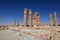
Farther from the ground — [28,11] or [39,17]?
[28,11]

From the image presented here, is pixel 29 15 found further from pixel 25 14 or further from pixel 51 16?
pixel 51 16

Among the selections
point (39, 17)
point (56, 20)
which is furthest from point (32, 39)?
point (56, 20)

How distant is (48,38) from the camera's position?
31.5 feet

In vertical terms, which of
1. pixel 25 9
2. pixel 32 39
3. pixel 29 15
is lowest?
pixel 32 39

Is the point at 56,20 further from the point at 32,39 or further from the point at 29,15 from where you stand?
the point at 32,39

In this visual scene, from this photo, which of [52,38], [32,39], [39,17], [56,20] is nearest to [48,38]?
[52,38]

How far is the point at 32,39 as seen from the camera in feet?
32.9

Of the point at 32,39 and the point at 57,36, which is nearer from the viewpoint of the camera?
the point at 57,36

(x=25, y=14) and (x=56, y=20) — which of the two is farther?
(x=56, y=20)

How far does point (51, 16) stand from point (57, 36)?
2451 centimetres

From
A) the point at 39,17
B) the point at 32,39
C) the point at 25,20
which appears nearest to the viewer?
the point at 32,39

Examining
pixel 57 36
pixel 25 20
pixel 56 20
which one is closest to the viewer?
pixel 57 36

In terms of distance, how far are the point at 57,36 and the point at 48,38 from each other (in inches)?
36.2

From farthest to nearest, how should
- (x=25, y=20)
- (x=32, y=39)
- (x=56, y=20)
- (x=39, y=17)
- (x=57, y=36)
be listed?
(x=56, y=20), (x=39, y=17), (x=25, y=20), (x=32, y=39), (x=57, y=36)
